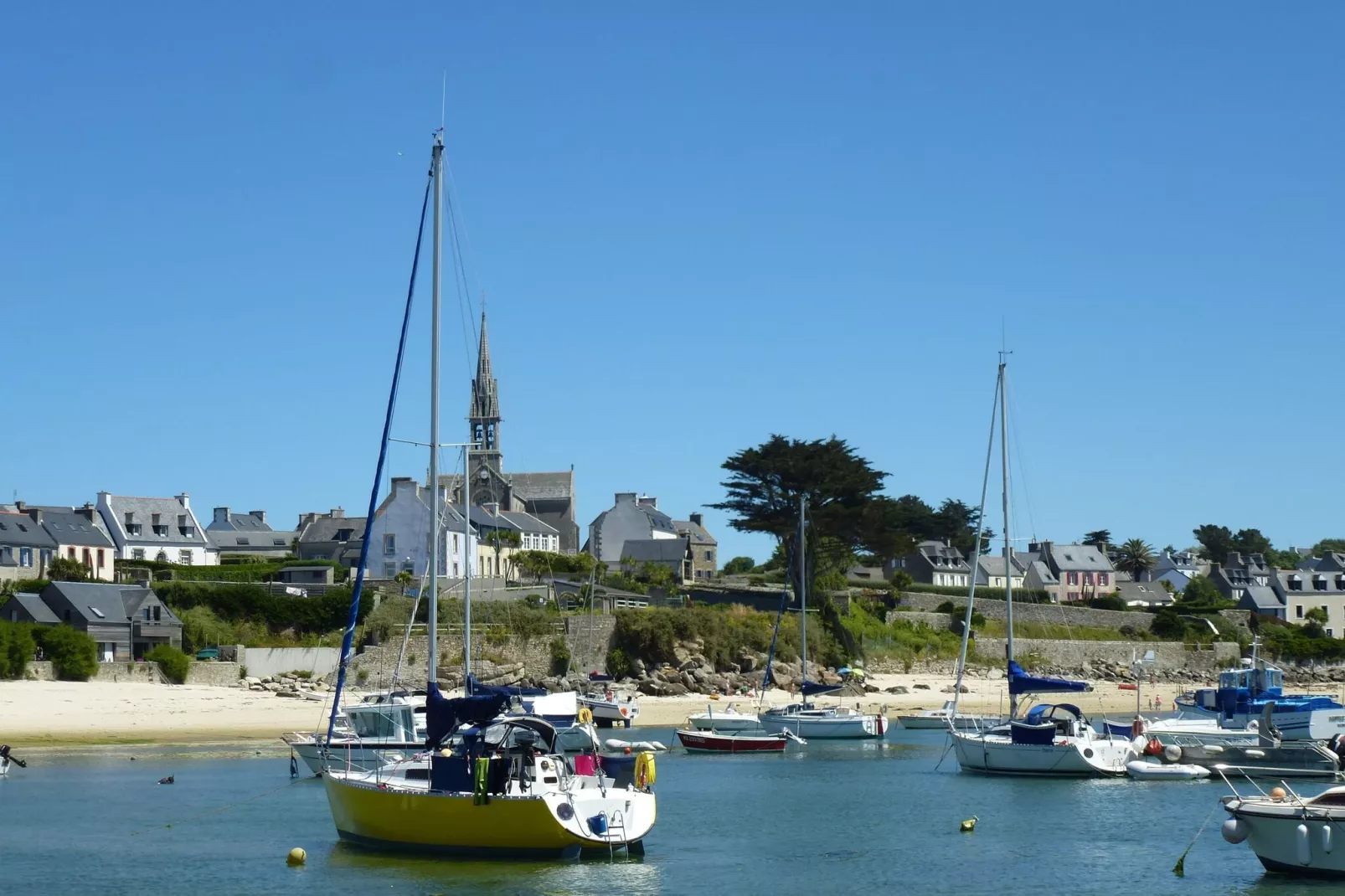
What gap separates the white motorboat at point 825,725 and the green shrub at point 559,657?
1376 centimetres

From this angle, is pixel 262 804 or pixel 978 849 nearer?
pixel 978 849

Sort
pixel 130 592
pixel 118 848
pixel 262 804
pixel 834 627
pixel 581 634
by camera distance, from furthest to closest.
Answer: pixel 834 627 < pixel 581 634 < pixel 130 592 < pixel 262 804 < pixel 118 848

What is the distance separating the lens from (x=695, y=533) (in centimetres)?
11788

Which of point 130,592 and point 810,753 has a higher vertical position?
point 130,592

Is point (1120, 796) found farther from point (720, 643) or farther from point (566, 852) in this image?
point (720, 643)

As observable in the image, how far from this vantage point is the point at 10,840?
29156mm

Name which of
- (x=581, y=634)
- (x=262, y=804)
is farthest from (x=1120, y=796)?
(x=581, y=634)

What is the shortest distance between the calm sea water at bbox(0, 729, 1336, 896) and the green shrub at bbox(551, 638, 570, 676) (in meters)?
22.0

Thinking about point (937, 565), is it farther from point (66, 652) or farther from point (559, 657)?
point (66, 652)

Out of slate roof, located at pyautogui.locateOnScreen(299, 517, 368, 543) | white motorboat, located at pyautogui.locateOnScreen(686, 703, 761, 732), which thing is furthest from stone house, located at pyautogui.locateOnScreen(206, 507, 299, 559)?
white motorboat, located at pyautogui.locateOnScreen(686, 703, 761, 732)

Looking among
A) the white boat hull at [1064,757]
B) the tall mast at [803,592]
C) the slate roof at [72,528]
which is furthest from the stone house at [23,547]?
the white boat hull at [1064,757]

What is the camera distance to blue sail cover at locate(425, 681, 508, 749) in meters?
26.2

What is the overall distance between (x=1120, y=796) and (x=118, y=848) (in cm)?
2226

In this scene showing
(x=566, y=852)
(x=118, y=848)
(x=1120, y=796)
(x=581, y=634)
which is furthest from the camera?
(x=581, y=634)
